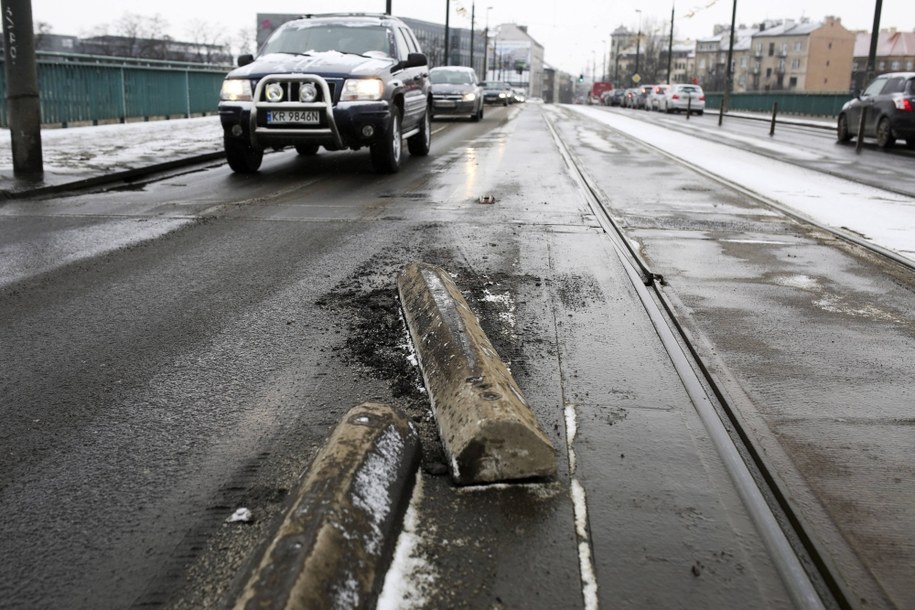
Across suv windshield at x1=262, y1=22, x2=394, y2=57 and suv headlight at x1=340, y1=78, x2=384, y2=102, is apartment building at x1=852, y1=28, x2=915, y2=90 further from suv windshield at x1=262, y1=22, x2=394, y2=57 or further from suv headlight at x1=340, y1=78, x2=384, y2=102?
suv headlight at x1=340, y1=78, x2=384, y2=102

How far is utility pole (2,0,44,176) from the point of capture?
8.93 m

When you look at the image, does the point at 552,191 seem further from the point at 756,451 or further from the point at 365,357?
the point at 756,451

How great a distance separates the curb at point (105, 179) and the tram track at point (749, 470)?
256 inches

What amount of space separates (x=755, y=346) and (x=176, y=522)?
2.78 m

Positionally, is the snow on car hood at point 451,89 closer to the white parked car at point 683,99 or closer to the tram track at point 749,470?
the white parked car at point 683,99

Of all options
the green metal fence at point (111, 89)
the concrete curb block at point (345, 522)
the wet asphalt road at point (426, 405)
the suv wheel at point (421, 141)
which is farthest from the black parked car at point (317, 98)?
the green metal fence at point (111, 89)

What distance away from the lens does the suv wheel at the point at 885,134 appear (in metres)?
18.7

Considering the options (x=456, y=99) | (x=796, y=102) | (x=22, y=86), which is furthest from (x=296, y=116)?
(x=796, y=102)

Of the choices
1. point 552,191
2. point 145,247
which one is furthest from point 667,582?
point 552,191

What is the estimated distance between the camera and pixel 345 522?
1.86 meters

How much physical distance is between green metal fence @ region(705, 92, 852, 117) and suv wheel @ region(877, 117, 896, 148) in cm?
1433

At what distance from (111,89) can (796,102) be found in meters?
38.2

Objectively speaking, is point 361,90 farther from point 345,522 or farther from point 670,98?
point 670,98

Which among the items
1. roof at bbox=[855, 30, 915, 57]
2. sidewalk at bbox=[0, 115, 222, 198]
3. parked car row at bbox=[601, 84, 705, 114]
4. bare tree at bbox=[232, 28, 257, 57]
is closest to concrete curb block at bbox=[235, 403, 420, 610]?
sidewalk at bbox=[0, 115, 222, 198]
